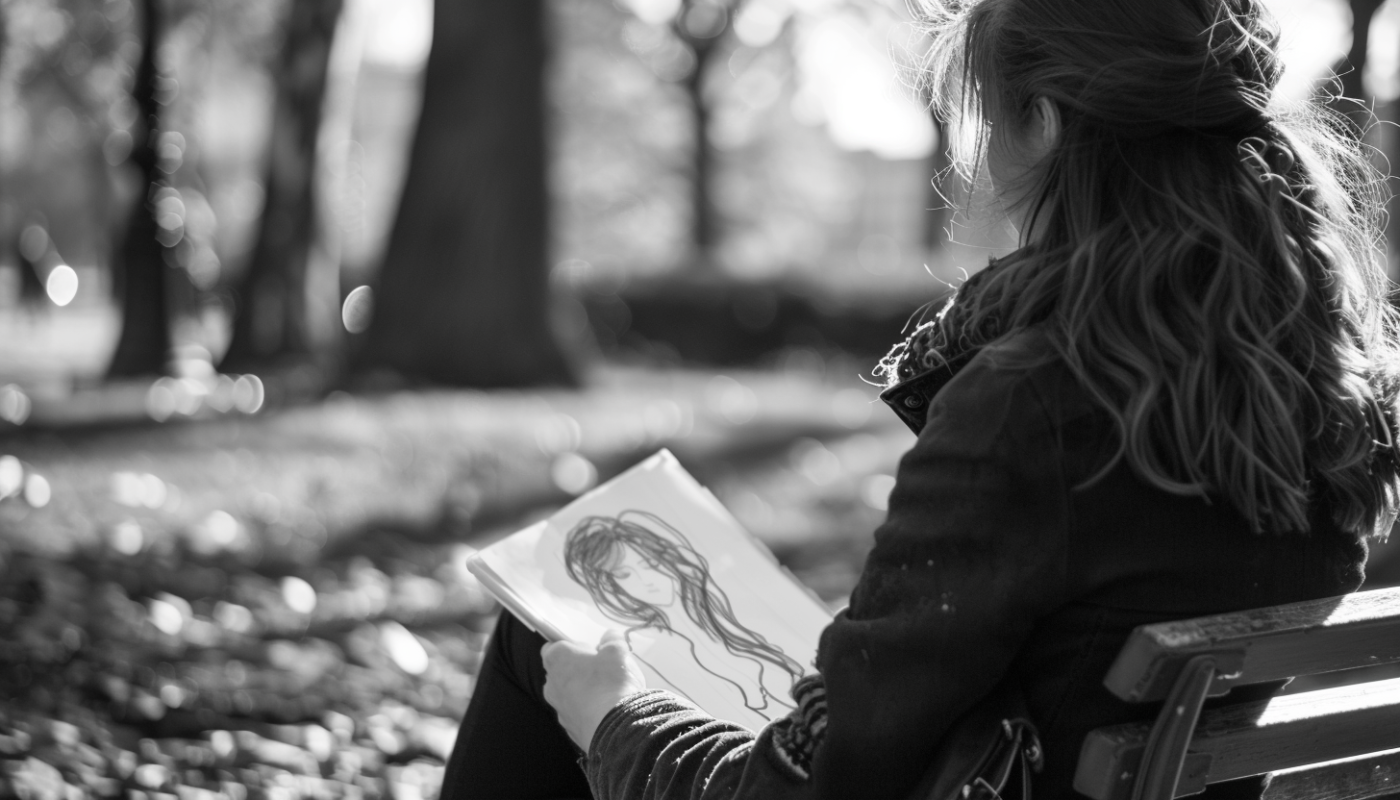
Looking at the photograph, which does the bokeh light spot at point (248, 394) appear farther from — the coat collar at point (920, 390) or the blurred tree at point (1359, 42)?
the coat collar at point (920, 390)

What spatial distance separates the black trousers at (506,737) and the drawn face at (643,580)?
163mm

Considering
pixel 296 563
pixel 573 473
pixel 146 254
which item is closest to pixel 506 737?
pixel 296 563

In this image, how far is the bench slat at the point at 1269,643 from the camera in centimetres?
134

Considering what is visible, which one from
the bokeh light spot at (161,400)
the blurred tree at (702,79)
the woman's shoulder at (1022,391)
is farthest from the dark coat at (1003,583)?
the blurred tree at (702,79)

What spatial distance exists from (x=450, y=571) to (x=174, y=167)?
6777 mm

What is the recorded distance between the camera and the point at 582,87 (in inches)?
1340

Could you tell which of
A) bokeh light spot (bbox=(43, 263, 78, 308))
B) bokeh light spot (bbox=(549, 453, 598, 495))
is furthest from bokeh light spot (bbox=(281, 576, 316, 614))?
bokeh light spot (bbox=(43, 263, 78, 308))

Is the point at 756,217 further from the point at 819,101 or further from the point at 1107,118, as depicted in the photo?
the point at 1107,118

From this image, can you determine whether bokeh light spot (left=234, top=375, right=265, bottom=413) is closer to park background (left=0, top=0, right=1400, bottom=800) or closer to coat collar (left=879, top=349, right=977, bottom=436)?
park background (left=0, top=0, right=1400, bottom=800)

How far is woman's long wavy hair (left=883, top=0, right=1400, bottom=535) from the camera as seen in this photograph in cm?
145

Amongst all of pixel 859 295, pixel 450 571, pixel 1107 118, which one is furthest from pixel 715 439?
pixel 859 295

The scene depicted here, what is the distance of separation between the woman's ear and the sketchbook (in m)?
0.88

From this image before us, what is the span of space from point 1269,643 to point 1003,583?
0.27 metres

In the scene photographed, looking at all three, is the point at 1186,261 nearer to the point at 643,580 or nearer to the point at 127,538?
the point at 643,580
